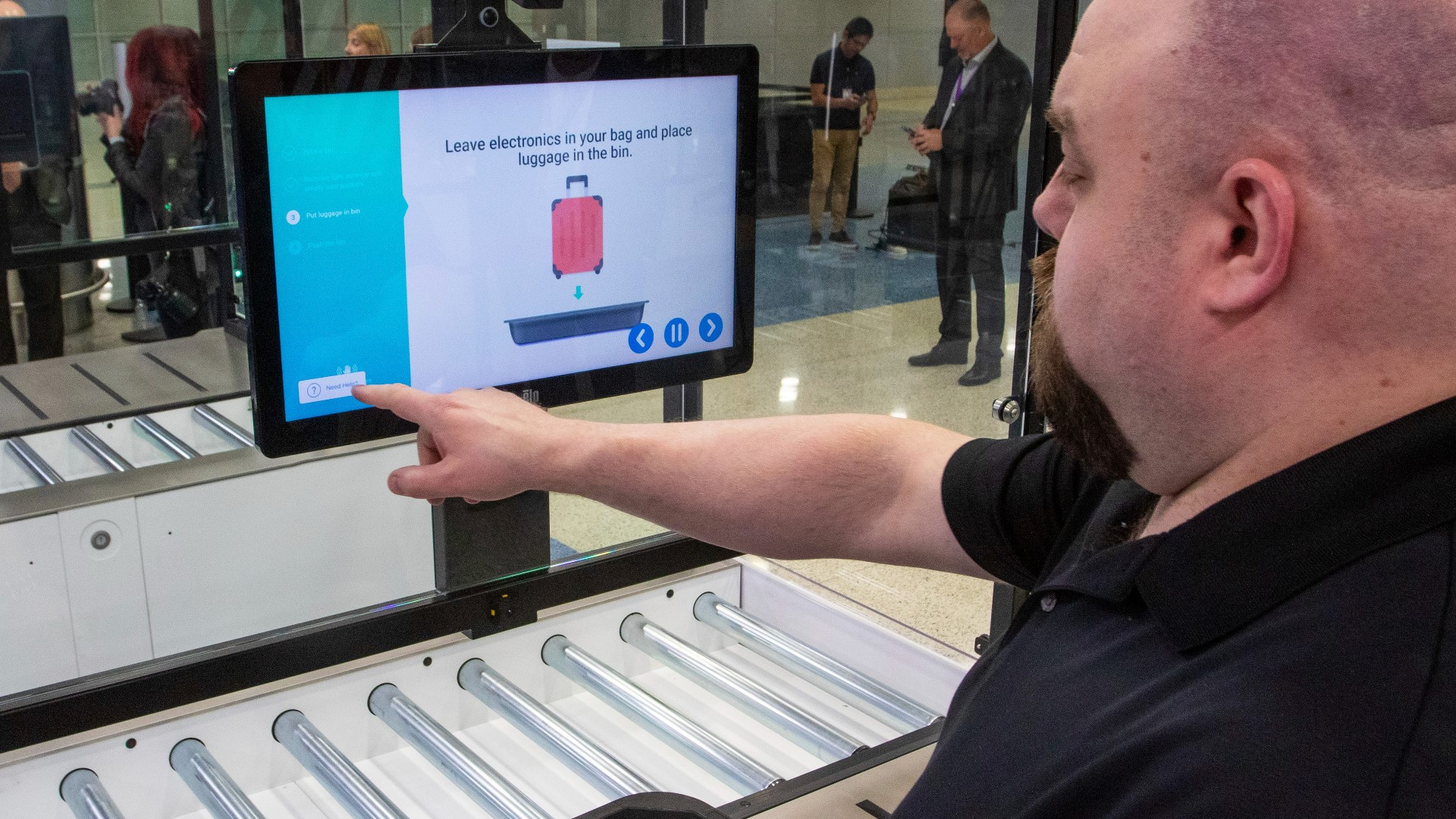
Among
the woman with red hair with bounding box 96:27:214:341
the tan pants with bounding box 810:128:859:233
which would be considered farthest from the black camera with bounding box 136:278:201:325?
the tan pants with bounding box 810:128:859:233

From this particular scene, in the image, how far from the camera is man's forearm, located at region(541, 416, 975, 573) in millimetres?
1134

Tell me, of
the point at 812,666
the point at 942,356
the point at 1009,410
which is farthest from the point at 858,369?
the point at 812,666

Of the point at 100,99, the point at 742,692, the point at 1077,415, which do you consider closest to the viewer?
the point at 1077,415

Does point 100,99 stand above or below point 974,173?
above

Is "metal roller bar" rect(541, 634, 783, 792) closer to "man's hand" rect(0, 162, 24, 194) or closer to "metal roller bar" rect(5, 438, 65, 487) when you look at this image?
"metal roller bar" rect(5, 438, 65, 487)

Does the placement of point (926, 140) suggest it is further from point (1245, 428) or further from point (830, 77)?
point (1245, 428)

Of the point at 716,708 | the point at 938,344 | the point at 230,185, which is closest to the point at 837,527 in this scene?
the point at 716,708

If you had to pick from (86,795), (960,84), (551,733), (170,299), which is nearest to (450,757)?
(551,733)

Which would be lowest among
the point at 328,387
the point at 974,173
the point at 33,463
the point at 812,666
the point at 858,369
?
the point at 812,666

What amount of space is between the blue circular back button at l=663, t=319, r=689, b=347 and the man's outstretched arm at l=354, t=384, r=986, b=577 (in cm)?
19

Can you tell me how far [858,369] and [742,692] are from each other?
126 centimetres

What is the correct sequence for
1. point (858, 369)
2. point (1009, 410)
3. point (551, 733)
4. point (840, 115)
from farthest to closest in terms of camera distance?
point (858, 369) → point (840, 115) → point (1009, 410) → point (551, 733)

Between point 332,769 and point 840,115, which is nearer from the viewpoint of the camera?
point 332,769

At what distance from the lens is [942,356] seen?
8.96 ft
